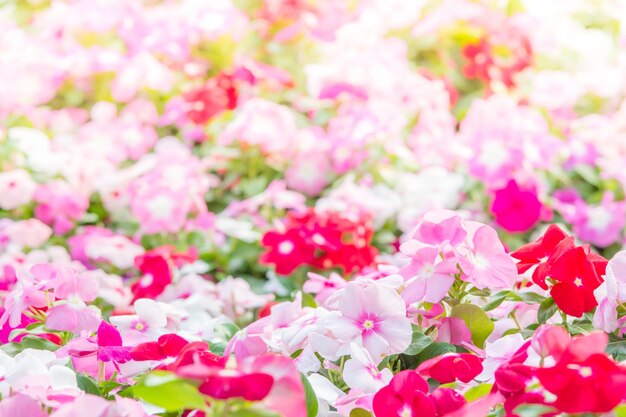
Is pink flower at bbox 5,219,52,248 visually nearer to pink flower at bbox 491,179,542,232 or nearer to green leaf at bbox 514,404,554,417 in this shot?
pink flower at bbox 491,179,542,232

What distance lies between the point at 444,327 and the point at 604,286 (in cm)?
21

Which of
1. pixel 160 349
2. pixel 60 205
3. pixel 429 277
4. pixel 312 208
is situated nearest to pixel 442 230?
pixel 429 277

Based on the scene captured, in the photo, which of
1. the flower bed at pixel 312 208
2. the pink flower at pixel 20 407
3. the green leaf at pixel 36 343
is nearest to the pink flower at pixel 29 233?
the flower bed at pixel 312 208

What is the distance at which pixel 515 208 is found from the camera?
2441 millimetres

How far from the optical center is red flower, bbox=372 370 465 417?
97 cm

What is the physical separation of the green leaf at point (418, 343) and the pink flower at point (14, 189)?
1.55 metres

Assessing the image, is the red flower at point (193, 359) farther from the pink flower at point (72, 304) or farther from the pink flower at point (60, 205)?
the pink flower at point (60, 205)

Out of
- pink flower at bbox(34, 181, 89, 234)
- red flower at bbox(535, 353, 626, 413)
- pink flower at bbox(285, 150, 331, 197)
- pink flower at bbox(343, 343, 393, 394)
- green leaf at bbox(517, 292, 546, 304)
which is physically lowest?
Answer: pink flower at bbox(285, 150, 331, 197)

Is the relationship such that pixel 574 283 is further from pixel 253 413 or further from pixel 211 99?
pixel 211 99

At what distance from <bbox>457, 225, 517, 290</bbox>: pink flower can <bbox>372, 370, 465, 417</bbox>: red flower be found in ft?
0.66

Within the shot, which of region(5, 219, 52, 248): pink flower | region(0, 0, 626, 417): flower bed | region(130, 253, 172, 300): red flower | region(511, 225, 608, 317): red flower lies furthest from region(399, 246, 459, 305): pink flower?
region(5, 219, 52, 248): pink flower

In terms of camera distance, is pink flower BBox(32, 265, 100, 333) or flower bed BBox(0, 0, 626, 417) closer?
flower bed BBox(0, 0, 626, 417)

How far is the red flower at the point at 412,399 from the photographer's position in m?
0.97

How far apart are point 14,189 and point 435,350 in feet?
5.16
